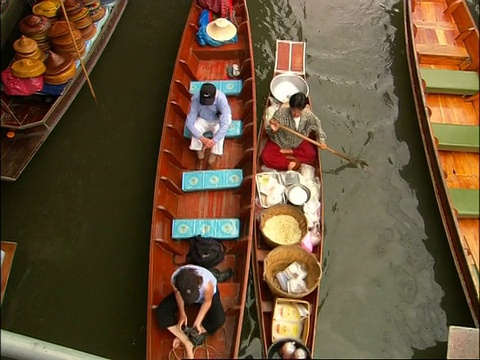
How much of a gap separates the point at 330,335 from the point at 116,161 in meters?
4.29

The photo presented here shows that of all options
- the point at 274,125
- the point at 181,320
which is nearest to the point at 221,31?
the point at 274,125

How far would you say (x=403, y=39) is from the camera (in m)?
8.20

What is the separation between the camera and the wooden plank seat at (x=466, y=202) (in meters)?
5.55

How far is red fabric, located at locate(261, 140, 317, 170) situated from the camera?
6.07 metres

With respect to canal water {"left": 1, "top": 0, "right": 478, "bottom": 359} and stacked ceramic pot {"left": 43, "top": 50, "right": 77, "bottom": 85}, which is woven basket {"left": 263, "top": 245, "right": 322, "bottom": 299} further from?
stacked ceramic pot {"left": 43, "top": 50, "right": 77, "bottom": 85}

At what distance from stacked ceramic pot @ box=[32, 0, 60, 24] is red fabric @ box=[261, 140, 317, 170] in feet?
15.5

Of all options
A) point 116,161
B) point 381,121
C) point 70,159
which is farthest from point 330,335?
point 70,159

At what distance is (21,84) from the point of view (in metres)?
6.78

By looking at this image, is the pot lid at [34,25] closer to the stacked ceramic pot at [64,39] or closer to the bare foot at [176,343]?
the stacked ceramic pot at [64,39]

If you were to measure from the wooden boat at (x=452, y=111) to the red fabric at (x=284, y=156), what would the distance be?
5.98 ft

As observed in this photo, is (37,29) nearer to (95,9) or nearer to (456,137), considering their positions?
(95,9)

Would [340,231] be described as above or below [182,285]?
above

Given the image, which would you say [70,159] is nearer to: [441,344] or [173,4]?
[173,4]

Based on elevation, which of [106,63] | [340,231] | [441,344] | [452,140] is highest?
[106,63]
